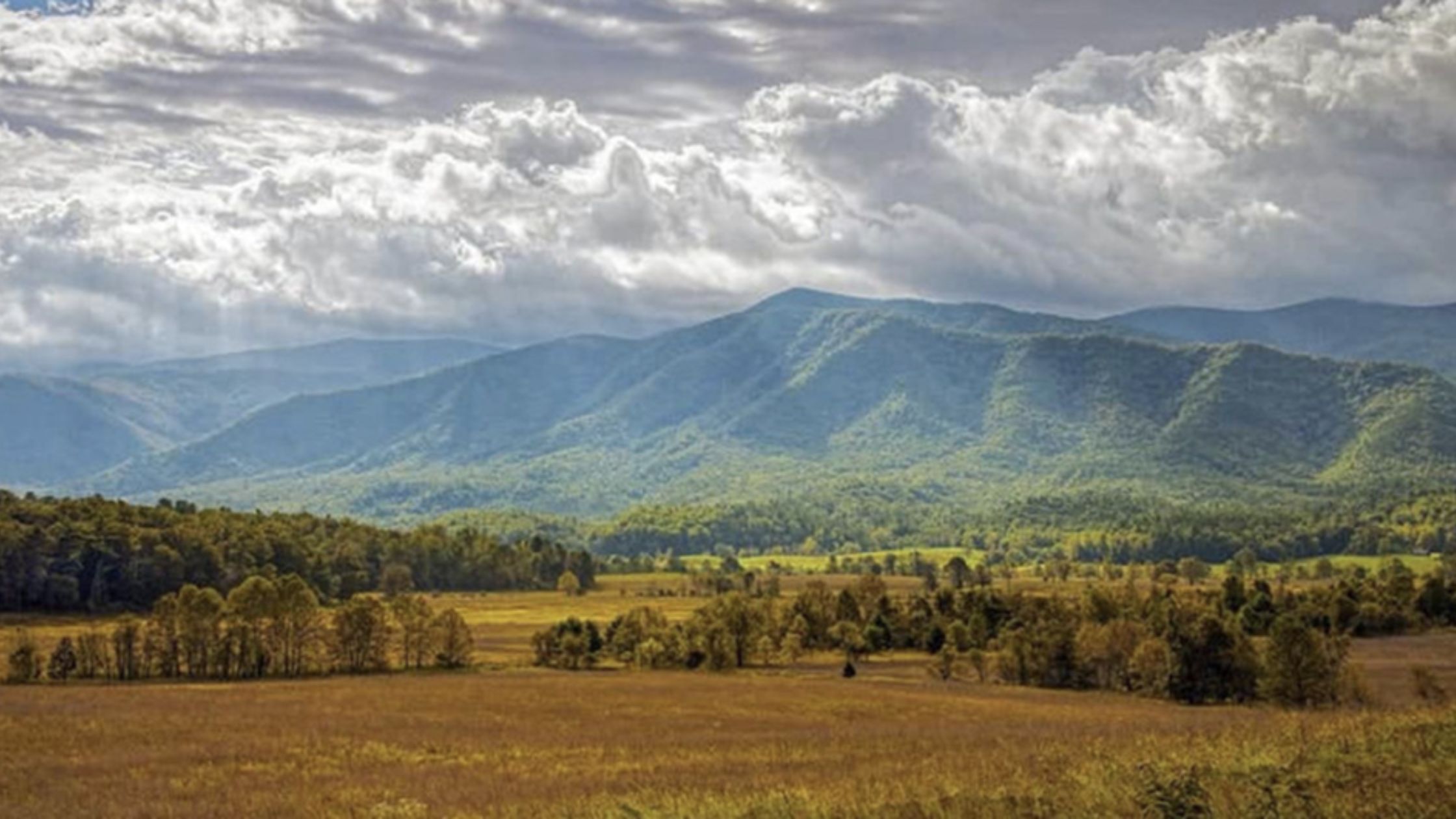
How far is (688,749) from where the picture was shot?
6019 centimetres

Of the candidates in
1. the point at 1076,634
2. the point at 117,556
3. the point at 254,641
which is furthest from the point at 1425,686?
the point at 117,556

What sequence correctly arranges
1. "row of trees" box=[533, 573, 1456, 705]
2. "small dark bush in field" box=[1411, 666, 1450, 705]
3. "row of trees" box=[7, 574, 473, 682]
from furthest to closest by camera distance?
"row of trees" box=[7, 574, 473, 682] < "row of trees" box=[533, 573, 1456, 705] < "small dark bush in field" box=[1411, 666, 1450, 705]

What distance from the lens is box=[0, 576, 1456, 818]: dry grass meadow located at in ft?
86.9

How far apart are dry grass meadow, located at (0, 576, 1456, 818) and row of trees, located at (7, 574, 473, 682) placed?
28.5 ft

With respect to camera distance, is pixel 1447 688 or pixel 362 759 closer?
pixel 362 759

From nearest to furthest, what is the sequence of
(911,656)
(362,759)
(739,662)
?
1. (362,759)
2. (739,662)
3. (911,656)

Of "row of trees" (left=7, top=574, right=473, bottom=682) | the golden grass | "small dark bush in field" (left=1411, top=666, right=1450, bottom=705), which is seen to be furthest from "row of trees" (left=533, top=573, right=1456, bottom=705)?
"row of trees" (left=7, top=574, right=473, bottom=682)

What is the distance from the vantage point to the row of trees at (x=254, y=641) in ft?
369

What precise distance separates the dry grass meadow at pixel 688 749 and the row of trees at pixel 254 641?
8.68 metres

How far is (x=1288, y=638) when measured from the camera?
312ft

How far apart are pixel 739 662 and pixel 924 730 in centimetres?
6616

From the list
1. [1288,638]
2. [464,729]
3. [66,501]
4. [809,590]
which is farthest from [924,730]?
[66,501]

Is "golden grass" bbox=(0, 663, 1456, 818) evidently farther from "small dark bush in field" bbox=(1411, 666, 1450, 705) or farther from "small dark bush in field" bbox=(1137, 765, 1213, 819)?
"small dark bush in field" bbox=(1411, 666, 1450, 705)

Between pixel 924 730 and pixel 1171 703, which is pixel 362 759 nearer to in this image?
pixel 924 730
